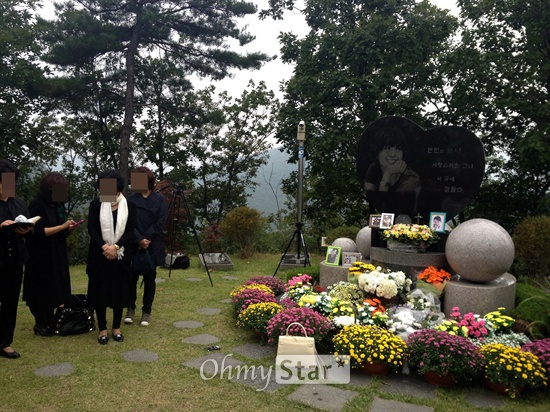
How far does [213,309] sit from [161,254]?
1309 millimetres

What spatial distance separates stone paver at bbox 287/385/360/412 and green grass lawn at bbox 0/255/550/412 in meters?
0.06

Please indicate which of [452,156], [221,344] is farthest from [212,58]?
[221,344]

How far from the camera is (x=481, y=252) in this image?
17.7 feet

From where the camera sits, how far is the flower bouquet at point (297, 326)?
432 cm

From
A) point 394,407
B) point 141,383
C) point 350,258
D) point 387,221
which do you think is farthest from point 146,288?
point 387,221

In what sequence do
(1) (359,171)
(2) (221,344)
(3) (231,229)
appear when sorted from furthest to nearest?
1. (3) (231,229)
2. (1) (359,171)
3. (2) (221,344)

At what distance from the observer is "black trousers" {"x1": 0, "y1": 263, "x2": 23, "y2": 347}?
163 inches

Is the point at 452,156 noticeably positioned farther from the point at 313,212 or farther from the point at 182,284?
the point at 313,212

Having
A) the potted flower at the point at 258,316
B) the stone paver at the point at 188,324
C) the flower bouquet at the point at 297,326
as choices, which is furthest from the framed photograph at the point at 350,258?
the stone paver at the point at 188,324

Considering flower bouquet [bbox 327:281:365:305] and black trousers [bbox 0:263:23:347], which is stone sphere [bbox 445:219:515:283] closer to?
flower bouquet [bbox 327:281:365:305]

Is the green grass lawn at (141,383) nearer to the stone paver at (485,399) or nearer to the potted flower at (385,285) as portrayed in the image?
the stone paver at (485,399)

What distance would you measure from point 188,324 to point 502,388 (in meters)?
3.53

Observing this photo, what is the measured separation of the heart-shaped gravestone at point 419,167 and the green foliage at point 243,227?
4894 millimetres

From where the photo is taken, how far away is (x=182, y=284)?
816 cm
